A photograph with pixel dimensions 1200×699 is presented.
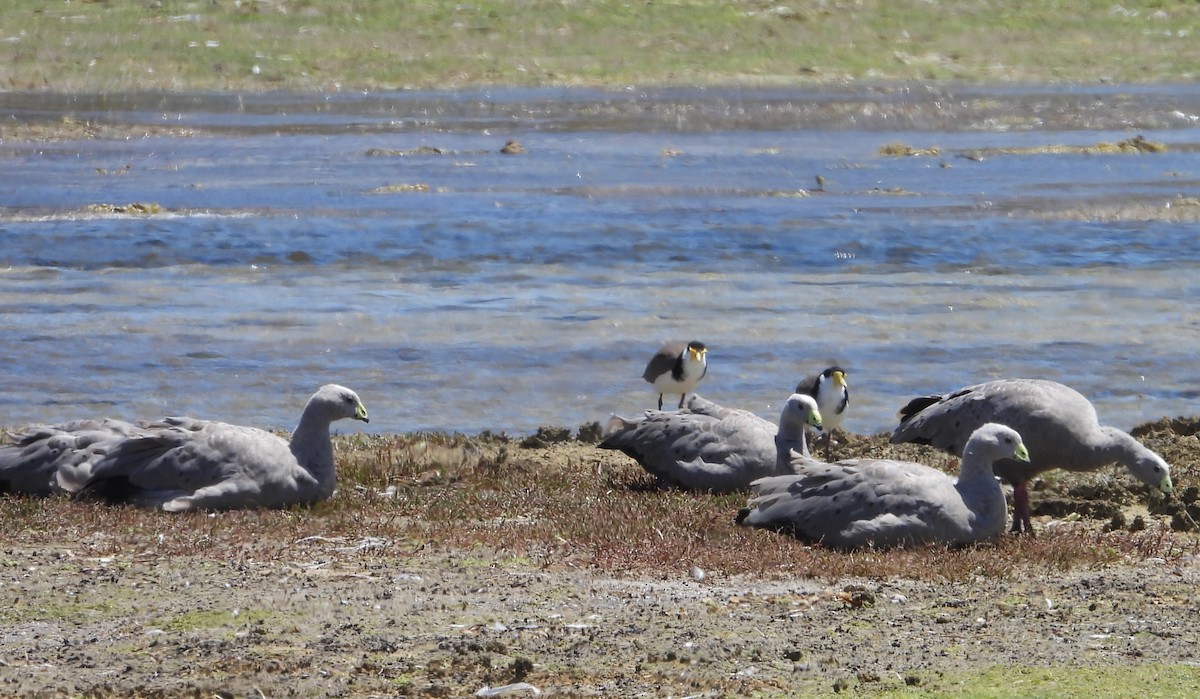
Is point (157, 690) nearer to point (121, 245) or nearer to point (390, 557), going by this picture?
point (390, 557)

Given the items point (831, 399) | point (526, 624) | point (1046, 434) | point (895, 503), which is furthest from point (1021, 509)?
point (526, 624)

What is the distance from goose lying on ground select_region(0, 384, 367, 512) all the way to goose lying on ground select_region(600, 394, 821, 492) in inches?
82.6

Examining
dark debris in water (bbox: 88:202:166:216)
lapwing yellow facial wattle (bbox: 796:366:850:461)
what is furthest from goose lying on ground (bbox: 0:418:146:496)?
dark debris in water (bbox: 88:202:166:216)

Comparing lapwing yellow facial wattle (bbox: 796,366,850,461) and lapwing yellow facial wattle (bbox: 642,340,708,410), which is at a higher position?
lapwing yellow facial wattle (bbox: 796,366,850,461)

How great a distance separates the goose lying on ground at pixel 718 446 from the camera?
1262 cm

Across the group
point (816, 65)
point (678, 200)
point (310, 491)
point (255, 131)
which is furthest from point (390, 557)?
point (816, 65)

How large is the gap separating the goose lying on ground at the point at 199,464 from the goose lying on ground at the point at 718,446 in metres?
2.10

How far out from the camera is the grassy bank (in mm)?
54469

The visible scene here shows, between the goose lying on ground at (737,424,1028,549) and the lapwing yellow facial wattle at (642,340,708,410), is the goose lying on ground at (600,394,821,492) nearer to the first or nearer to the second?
the goose lying on ground at (737,424,1028,549)

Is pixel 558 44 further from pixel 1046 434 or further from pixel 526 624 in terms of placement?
pixel 526 624

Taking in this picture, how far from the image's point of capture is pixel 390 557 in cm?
1062

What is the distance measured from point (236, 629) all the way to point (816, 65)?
49.7m

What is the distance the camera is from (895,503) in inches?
434

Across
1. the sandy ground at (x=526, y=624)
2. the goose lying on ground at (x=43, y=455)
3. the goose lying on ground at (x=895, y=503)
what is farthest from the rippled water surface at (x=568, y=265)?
the sandy ground at (x=526, y=624)
